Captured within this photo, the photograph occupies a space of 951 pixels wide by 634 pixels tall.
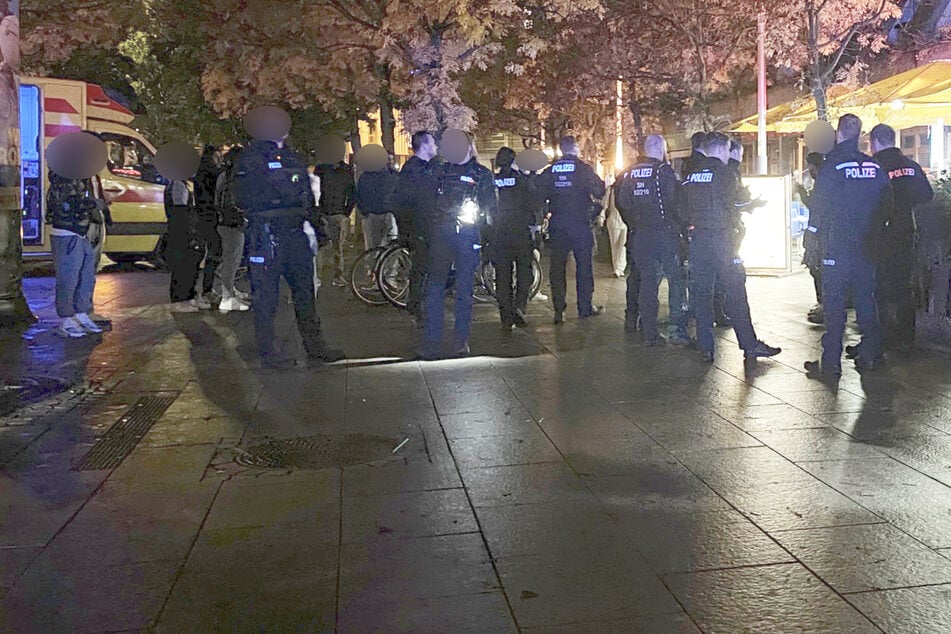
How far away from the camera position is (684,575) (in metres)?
4.09

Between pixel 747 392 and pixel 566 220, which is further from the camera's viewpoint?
pixel 566 220

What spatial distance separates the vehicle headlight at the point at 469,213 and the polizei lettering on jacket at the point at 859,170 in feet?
9.43

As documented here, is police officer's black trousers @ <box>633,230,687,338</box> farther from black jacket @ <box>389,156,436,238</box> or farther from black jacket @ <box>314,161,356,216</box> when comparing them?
black jacket @ <box>314,161,356,216</box>

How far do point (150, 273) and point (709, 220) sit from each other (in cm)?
1316

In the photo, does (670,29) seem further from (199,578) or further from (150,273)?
(199,578)

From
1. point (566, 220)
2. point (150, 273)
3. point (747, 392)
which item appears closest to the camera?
point (747, 392)

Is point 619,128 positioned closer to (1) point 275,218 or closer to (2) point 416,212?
(2) point 416,212

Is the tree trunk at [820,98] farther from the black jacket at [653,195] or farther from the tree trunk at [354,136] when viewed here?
the tree trunk at [354,136]

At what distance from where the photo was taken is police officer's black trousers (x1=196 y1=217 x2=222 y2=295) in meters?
12.3

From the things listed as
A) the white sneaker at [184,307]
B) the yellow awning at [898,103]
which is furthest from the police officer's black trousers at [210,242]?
the yellow awning at [898,103]

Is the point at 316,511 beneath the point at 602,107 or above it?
beneath

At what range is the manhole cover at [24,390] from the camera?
7.40m

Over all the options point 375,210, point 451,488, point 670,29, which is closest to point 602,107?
point 670,29

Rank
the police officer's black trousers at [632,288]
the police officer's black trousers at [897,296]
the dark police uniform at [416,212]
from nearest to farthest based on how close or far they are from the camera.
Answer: the police officer's black trousers at [897,296], the dark police uniform at [416,212], the police officer's black trousers at [632,288]
